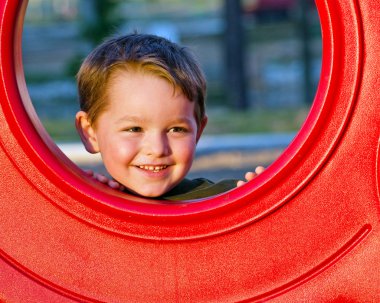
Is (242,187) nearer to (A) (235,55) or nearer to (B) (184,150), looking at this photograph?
(B) (184,150)

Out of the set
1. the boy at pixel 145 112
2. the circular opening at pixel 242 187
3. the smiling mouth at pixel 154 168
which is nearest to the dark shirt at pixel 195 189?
the boy at pixel 145 112

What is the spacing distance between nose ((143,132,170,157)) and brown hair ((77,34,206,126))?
130 millimetres

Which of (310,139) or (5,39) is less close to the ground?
(5,39)

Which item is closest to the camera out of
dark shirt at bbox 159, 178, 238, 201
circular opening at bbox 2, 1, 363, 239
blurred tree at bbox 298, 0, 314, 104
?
circular opening at bbox 2, 1, 363, 239

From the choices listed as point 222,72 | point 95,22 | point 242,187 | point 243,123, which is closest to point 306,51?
point 243,123

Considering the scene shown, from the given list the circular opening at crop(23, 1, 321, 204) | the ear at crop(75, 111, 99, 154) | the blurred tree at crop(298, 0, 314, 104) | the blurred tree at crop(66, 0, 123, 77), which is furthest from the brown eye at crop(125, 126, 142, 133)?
the blurred tree at crop(66, 0, 123, 77)

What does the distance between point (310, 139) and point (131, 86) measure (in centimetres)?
53

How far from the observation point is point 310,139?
2.12 meters

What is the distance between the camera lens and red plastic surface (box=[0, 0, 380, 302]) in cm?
212

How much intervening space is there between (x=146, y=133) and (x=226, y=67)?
9.15m

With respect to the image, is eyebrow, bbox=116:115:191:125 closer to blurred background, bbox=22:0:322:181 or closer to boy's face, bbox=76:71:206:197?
boy's face, bbox=76:71:206:197

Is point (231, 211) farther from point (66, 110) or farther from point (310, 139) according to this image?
point (66, 110)

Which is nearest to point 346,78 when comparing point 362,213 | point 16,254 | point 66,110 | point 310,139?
point 310,139

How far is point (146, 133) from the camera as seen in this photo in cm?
243
